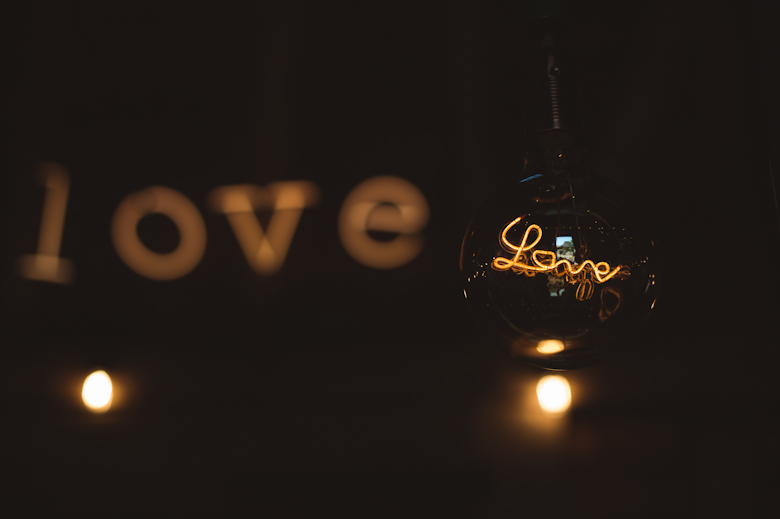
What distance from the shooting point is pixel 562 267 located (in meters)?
0.58

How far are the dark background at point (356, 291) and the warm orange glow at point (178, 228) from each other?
59mm

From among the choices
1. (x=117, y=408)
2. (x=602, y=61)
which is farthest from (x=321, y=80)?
(x=117, y=408)

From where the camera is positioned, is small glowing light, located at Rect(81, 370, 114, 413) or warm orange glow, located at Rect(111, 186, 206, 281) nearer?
small glowing light, located at Rect(81, 370, 114, 413)

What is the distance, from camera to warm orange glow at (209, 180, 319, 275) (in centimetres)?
266

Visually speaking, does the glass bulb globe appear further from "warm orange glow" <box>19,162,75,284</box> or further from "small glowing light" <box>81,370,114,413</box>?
"warm orange glow" <box>19,162,75,284</box>

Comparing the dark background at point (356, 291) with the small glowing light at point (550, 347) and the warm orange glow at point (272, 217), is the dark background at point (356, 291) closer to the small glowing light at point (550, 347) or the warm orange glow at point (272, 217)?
the warm orange glow at point (272, 217)

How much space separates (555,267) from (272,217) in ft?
7.40

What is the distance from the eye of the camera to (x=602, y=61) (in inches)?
101

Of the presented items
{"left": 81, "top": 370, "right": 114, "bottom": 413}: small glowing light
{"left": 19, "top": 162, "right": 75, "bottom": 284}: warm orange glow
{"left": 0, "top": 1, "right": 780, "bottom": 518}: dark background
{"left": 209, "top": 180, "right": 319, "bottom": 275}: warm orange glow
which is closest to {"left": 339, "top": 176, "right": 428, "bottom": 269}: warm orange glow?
{"left": 0, "top": 1, "right": 780, "bottom": 518}: dark background

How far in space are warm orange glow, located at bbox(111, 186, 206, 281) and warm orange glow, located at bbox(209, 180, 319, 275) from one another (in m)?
0.22

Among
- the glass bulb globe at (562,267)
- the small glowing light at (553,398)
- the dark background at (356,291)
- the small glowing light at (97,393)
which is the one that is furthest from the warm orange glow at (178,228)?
the glass bulb globe at (562,267)

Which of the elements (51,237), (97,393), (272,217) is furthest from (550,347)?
(51,237)

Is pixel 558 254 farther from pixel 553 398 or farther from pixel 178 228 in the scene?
pixel 178 228

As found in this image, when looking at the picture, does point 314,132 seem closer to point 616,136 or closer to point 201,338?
point 201,338
